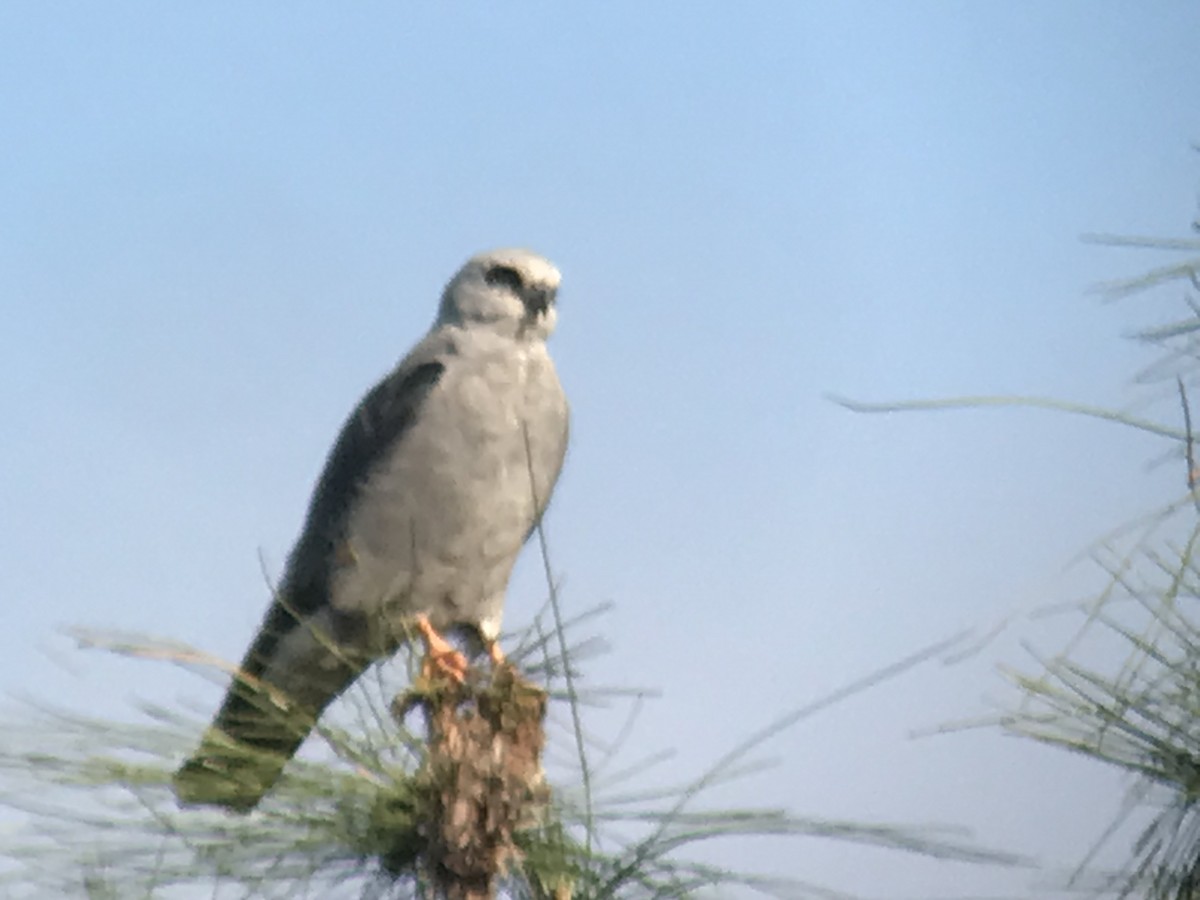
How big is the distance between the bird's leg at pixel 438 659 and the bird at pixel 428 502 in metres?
0.02

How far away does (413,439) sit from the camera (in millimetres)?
3330

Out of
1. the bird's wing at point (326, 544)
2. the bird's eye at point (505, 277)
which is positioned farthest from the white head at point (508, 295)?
the bird's wing at point (326, 544)

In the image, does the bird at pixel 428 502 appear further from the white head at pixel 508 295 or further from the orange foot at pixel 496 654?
the orange foot at pixel 496 654

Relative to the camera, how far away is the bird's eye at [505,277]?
365cm

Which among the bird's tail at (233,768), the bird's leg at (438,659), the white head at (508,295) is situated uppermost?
the white head at (508,295)

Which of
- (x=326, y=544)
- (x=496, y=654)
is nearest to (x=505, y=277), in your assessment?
(x=326, y=544)

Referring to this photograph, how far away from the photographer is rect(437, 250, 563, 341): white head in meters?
3.59

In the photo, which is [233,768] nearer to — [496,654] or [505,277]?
[496,654]

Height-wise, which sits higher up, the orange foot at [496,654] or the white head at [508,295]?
the white head at [508,295]

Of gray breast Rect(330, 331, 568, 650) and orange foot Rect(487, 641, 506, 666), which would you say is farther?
gray breast Rect(330, 331, 568, 650)

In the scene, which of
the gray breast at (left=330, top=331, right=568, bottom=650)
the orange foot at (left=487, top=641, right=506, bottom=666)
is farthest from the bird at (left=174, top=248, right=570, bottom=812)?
the orange foot at (left=487, top=641, right=506, bottom=666)

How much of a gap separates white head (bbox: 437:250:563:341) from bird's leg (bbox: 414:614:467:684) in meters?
0.75

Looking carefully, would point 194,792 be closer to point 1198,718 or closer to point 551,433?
point 1198,718

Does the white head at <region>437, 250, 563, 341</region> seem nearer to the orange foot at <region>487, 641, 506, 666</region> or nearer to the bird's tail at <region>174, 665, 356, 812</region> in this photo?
the orange foot at <region>487, 641, 506, 666</region>
